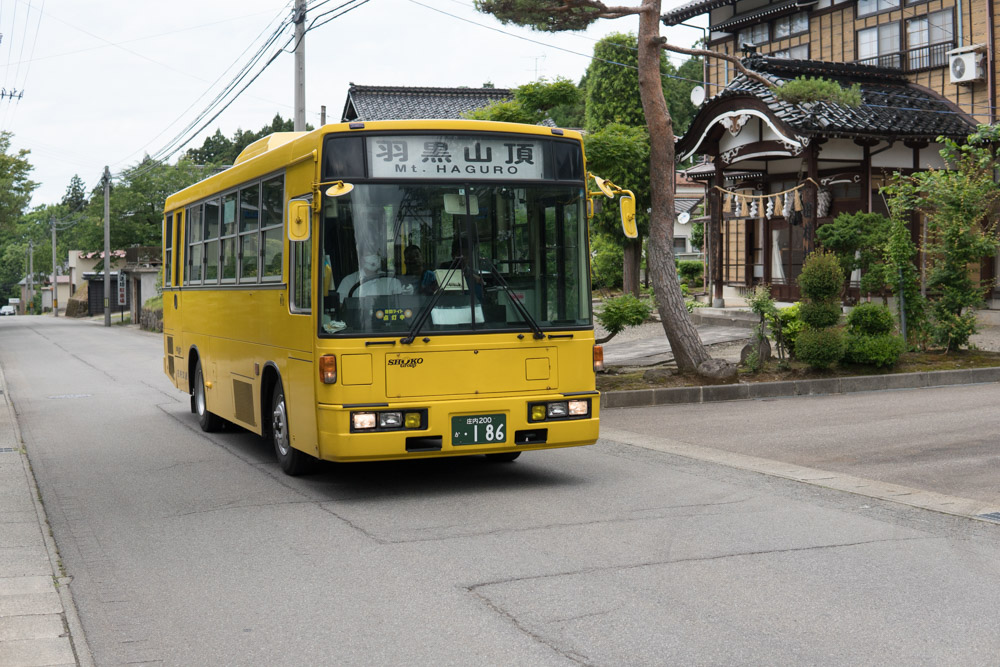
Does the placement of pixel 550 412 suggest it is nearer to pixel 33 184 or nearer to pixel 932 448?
pixel 932 448

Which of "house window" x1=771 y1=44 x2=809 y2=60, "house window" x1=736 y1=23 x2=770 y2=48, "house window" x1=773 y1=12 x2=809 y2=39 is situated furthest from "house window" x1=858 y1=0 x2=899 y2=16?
"house window" x1=736 y1=23 x2=770 y2=48

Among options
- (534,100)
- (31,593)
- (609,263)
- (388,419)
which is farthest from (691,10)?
(31,593)

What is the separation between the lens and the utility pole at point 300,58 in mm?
23969

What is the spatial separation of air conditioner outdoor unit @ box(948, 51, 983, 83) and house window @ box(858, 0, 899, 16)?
353 centimetres

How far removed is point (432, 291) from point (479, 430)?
1201mm

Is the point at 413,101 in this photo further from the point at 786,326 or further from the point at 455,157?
the point at 455,157

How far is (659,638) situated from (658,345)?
58.2 ft

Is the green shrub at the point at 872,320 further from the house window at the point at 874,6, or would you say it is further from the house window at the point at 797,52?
the house window at the point at 797,52

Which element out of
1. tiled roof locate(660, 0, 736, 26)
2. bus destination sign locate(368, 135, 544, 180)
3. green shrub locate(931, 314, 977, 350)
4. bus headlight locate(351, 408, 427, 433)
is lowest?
bus headlight locate(351, 408, 427, 433)

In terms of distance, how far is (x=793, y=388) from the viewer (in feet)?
54.2

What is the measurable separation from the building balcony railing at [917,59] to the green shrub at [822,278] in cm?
1506

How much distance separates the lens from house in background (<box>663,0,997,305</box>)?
25391mm

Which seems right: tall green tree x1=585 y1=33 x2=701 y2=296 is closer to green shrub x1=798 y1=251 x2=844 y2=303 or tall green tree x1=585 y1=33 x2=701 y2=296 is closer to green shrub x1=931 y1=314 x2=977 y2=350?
green shrub x1=931 y1=314 x2=977 y2=350

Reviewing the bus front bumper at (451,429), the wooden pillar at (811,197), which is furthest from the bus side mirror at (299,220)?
the wooden pillar at (811,197)
